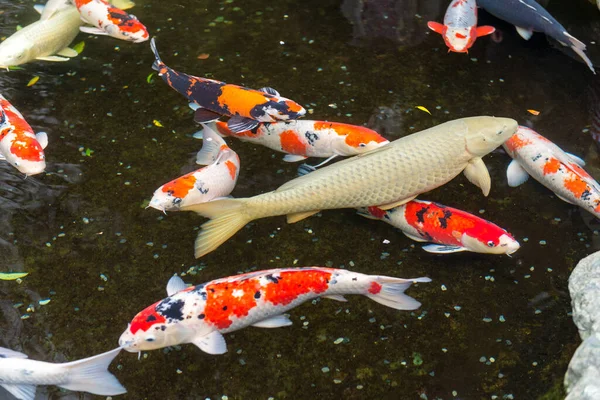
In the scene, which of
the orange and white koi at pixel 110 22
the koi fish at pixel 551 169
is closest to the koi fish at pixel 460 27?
the koi fish at pixel 551 169

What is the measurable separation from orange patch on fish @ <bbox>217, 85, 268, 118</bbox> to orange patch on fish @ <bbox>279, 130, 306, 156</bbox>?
0.23 m

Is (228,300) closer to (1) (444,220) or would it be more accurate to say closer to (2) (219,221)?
(2) (219,221)

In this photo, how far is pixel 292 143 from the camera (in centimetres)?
391

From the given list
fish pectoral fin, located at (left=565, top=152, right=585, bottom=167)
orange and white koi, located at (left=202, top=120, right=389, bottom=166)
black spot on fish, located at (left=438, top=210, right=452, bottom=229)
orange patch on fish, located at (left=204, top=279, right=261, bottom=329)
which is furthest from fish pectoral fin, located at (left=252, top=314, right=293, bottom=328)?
fish pectoral fin, located at (left=565, top=152, right=585, bottom=167)

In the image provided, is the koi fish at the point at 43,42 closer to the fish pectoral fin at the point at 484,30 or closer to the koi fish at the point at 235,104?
the koi fish at the point at 235,104

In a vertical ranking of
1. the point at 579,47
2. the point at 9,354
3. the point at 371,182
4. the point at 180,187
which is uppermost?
the point at 579,47

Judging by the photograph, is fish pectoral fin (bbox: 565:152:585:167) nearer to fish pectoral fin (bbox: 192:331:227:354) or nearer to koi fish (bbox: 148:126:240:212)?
koi fish (bbox: 148:126:240:212)

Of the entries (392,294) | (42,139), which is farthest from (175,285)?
(42,139)

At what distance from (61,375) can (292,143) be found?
1852mm

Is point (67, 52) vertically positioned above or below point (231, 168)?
below

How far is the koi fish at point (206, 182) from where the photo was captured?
11.3 feet

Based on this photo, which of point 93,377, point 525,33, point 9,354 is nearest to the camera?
point 93,377

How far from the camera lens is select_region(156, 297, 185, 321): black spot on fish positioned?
113 inches

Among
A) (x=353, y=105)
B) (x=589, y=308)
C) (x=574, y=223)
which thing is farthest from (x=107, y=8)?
(x=589, y=308)
